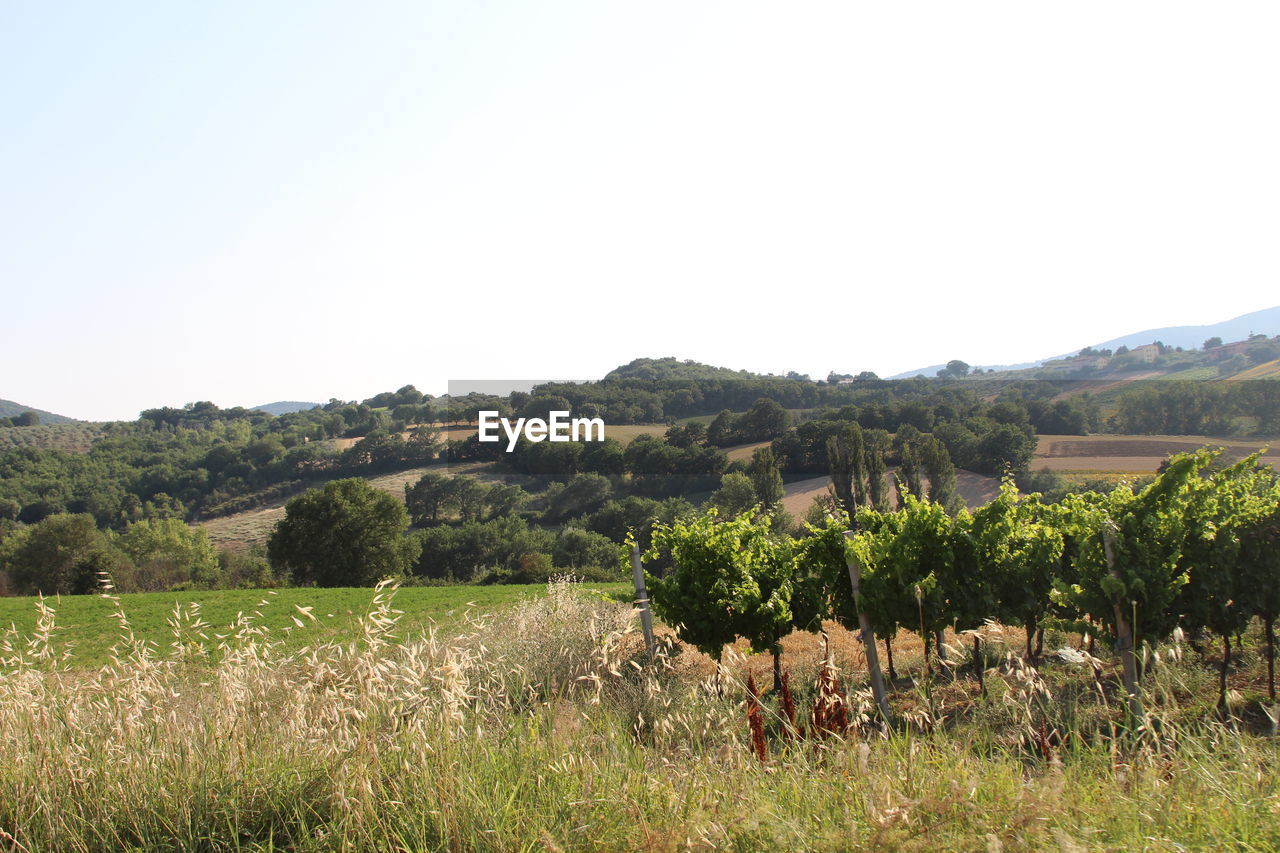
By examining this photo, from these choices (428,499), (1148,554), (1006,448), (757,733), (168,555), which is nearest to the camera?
(757,733)

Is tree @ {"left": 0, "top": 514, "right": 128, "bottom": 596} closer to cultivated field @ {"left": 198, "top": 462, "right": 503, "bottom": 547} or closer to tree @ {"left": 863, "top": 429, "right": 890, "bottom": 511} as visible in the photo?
cultivated field @ {"left": 198, "top": 462, "right": 503, "bottom": 547}

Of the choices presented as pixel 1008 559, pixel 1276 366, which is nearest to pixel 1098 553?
pixel 1008 559

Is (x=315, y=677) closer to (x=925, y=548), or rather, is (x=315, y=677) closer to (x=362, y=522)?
(x=925, y=548)

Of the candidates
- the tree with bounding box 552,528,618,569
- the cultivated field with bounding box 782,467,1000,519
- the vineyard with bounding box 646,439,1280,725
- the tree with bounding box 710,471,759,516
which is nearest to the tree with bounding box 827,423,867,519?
the cultivated field with bounding box 782,467,1000,519

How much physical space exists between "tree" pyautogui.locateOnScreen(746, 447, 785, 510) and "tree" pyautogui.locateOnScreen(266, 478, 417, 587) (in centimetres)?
2559

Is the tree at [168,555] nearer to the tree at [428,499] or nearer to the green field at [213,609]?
the tree at [428,499]

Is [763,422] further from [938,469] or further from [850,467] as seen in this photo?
[938,469]

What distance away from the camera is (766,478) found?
5478 centimetres

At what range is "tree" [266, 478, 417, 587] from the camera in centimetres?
4147

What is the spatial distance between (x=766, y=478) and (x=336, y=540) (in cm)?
2937

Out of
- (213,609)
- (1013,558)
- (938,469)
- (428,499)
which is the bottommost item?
(428,499)

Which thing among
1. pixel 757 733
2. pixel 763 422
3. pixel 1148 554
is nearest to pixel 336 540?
pixel 1148 554

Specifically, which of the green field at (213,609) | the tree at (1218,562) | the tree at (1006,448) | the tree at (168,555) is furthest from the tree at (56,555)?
the tree at (1006,448)

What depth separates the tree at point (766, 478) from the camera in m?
54.0
